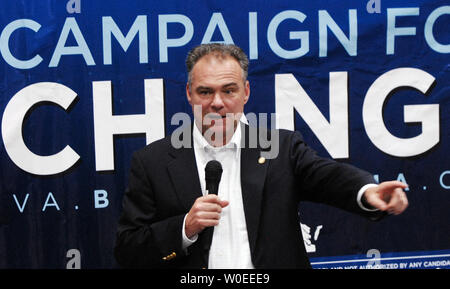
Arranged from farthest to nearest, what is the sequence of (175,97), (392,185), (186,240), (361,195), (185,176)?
(175,97), (185,176), (186,240), (361,195), (392,185)

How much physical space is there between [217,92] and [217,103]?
42 mm

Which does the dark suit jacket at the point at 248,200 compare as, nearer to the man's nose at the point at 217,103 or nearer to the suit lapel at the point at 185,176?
the suit lapel at the point at 185,176

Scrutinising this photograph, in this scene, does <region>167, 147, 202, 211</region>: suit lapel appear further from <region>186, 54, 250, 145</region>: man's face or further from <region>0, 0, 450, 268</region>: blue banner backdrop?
<region>0, 0, 450, 268</region>: blue banner backdrop

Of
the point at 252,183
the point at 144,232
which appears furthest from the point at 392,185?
the point at 144,232

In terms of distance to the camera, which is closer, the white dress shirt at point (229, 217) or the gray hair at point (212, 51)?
the white dress shirt at point (229, 217)

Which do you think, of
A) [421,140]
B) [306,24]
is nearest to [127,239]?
[306,24]

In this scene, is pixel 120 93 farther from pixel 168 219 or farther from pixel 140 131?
pixel 168 219

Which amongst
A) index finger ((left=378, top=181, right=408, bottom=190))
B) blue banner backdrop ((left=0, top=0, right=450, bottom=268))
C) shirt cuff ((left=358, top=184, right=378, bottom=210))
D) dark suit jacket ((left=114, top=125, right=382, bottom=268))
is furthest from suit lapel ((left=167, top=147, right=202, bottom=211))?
blue banner backdrop ((left=0, top=0, right=450, bottom=268))

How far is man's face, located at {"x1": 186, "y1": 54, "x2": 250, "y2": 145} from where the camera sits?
1.86 metres

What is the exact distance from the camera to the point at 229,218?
1.82m

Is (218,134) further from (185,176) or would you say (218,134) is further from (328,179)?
(328,179)

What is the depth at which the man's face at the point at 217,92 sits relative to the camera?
1863 mm

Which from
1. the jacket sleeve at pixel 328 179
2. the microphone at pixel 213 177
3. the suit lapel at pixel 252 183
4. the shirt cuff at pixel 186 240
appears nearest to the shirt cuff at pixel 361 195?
the jacket sleeve at pixel 328 179

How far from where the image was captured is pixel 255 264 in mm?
1760
